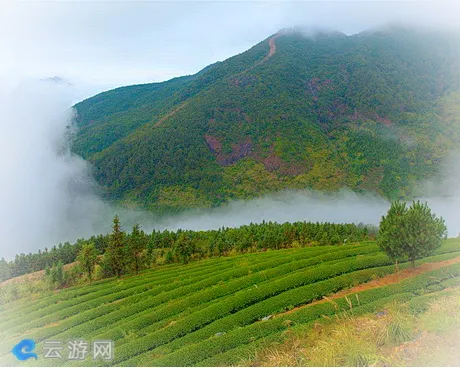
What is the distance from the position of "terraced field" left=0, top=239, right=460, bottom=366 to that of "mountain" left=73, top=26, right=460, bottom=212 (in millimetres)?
102533

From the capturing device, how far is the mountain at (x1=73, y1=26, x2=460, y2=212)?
460 feet

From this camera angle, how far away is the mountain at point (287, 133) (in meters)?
140

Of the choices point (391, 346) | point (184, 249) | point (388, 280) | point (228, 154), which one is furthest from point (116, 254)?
point (228, 154)

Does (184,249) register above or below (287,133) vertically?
below

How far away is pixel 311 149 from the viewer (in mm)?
149625

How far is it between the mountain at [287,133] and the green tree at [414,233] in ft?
371

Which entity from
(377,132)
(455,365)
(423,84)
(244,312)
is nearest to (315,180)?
(377,132)

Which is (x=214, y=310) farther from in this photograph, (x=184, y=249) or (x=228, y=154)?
(x=228, y=154)

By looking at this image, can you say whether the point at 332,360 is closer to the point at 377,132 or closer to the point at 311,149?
the point at 311,149

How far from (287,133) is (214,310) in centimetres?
13695

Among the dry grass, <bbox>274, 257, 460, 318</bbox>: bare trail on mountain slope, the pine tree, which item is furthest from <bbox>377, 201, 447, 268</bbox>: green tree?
the pine tree

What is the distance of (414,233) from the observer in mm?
23422

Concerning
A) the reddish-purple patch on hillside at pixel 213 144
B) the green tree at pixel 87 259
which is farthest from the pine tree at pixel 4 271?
the reddish-purple patch on hillside at pixel 213 144

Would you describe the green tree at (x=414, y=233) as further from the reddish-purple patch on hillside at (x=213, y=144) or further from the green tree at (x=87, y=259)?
the reddish-purple patch on hillside at (x=213, y=144)
